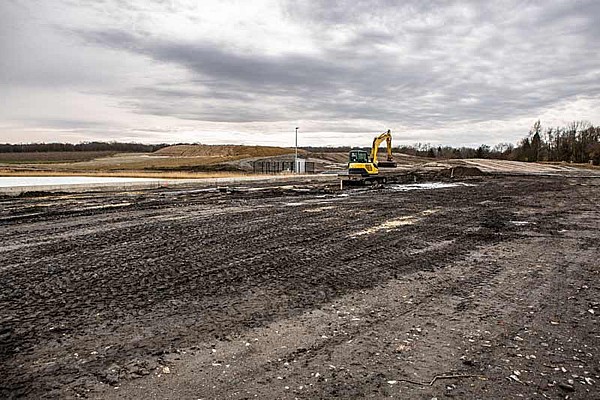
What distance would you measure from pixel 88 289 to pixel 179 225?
5933 millimetres

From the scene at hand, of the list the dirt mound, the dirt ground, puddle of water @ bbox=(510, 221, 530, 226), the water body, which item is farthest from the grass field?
puddle of water @ bbox=(510, 221, 530, 226)

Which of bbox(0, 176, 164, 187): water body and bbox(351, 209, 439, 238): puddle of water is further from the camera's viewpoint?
bbox(0, 176, 164, 187): water body

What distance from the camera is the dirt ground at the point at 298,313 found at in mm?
3744

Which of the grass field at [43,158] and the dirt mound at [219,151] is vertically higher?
the dirt mound at [219,151]

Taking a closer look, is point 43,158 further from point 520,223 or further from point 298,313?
point 298,313

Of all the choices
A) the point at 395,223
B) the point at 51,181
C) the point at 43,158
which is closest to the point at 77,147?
the point at 43,158

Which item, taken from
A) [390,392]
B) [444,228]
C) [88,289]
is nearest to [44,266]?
[88,289]

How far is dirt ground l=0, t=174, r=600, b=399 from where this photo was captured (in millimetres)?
3744

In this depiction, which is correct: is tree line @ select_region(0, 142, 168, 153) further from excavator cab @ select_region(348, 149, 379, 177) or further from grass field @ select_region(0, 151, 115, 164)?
excavator cab @ select_region(348, 149, 379, 177)

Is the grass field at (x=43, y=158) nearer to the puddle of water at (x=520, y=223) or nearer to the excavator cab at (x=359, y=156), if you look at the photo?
the excavator cab at (x=359, y=156)

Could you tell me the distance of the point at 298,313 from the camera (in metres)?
5.37

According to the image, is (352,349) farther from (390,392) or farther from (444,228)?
(444,228)

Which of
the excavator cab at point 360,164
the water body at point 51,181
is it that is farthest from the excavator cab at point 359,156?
the water body at point 51,181

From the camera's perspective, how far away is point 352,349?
4.35 meters
